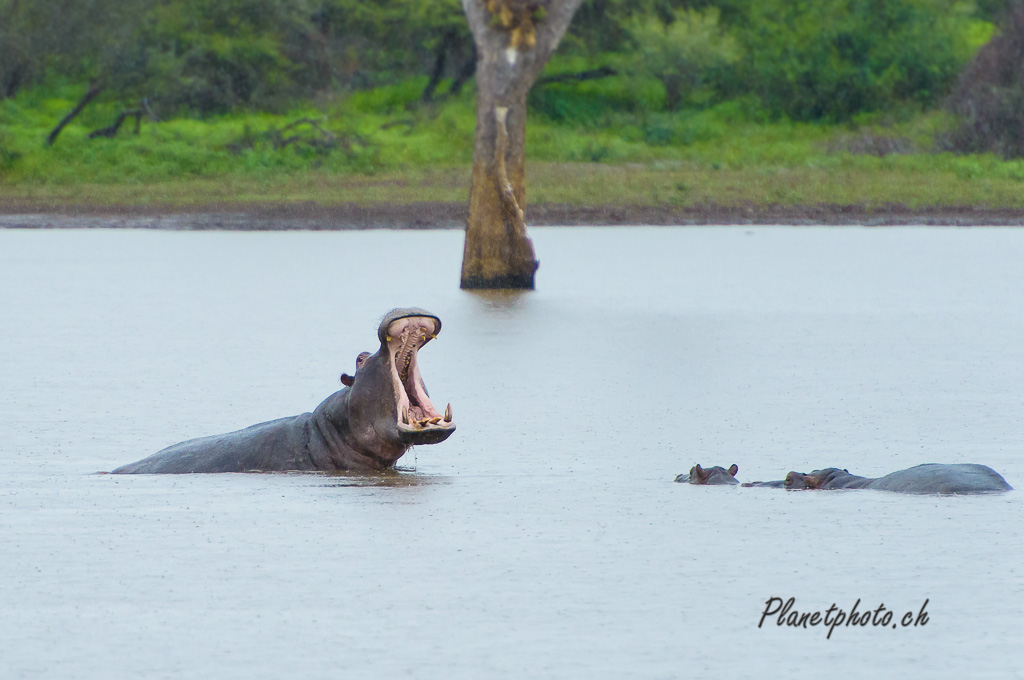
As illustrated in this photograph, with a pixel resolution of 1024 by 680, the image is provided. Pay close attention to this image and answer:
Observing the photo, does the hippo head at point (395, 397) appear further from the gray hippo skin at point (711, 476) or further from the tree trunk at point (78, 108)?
the tree trunk at point (78, 108)

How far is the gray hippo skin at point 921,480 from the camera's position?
847 cm

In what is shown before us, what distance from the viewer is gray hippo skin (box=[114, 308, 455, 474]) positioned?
861 centimetres

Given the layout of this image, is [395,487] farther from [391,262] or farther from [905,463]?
[391,262]

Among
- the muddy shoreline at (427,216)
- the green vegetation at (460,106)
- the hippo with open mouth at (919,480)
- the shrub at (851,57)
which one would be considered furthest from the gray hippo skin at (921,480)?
the shrub at (851,57)

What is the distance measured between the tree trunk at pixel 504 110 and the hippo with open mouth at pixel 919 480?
9719 mm

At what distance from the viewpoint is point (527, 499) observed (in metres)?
8.66

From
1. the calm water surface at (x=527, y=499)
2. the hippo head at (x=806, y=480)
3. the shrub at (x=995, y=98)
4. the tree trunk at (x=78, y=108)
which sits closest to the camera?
the calm water surface at (x=527, y=499)

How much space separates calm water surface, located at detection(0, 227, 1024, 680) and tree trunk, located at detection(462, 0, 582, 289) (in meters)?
0.71

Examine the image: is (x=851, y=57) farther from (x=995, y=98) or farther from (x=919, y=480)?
(x=919, y=480)

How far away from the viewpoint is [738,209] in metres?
28.7

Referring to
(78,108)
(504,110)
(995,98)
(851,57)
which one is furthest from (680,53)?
(504,110)

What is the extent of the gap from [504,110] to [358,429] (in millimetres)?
9680

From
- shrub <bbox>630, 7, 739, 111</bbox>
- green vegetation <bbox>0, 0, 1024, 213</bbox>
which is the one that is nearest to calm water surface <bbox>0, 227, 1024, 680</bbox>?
green vegetation <bbox>0, 0, 1024, 213</bbox>

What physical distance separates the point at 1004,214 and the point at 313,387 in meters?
17.3
